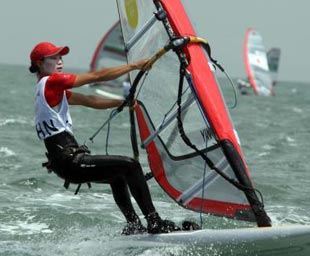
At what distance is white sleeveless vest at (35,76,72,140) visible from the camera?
4.77 metres

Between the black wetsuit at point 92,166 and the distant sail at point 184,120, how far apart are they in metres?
0.43

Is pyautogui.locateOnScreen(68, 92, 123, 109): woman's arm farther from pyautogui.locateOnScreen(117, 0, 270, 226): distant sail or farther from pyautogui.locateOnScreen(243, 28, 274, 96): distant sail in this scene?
pyautogui.locateOnScreen(243, 28, 274, 96): distant sail

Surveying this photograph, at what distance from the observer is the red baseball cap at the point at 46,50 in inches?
189

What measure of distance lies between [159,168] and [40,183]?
3.44 metres

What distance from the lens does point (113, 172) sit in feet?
15.9

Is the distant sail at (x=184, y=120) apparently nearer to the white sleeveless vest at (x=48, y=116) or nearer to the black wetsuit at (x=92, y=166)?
the black wetsuit at (x=92, y=166)

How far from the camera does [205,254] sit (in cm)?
471

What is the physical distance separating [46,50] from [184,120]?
1.16 metres

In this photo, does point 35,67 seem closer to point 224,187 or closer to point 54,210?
point 224,187

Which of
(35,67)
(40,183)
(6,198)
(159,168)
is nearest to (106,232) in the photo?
(159,168)

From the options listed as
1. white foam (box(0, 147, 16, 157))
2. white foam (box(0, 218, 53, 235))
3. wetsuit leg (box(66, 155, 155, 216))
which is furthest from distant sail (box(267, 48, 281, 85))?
wetsuit leg (box(66, 155, 155, 216))

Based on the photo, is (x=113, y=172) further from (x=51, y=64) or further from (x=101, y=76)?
(x=51, y=64)

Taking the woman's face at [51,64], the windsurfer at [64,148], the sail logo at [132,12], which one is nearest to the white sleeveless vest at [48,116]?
the windsurfer at [64,148]

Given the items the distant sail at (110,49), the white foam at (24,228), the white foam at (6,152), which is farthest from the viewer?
the distant sail at (110,49)
